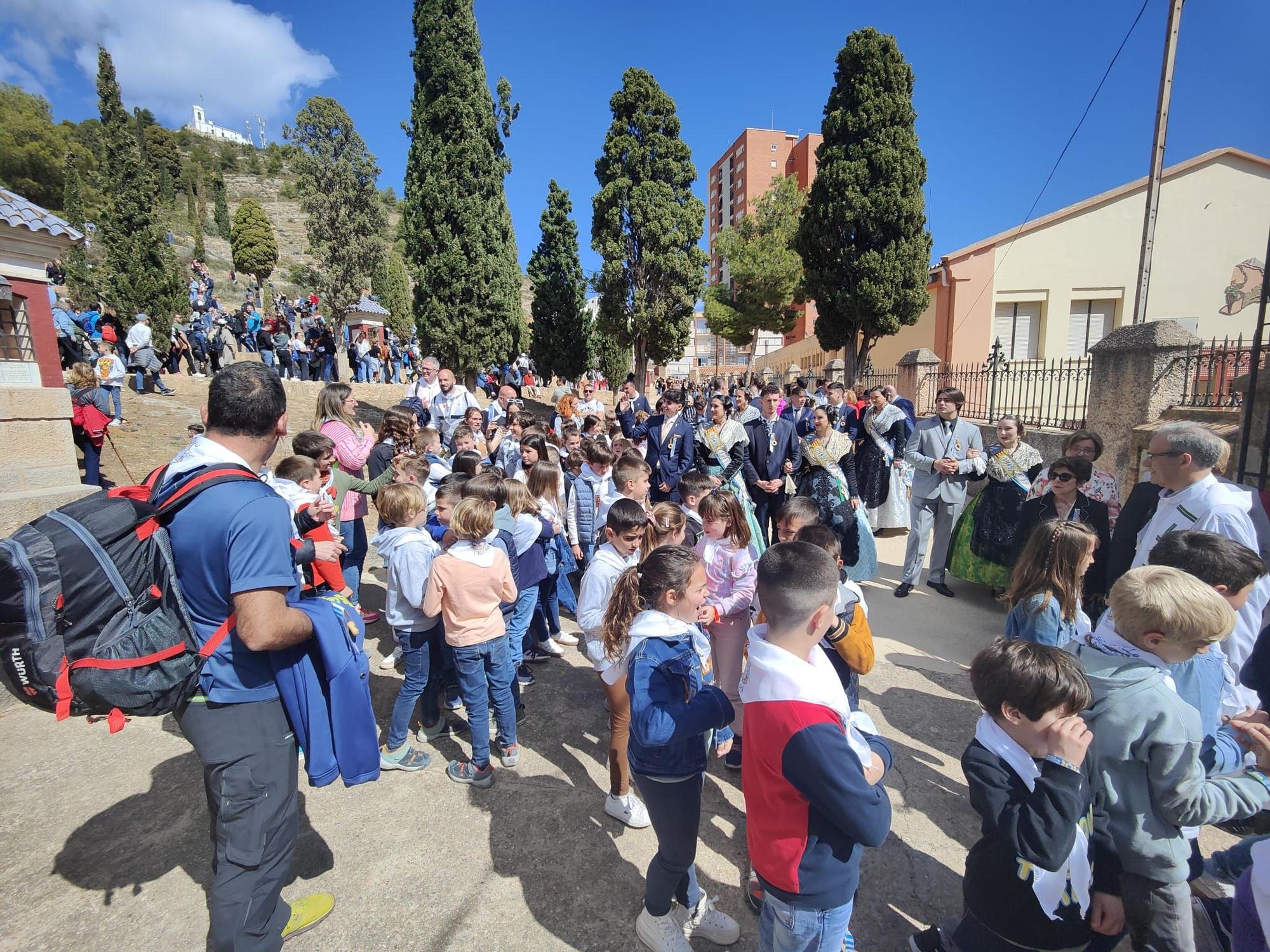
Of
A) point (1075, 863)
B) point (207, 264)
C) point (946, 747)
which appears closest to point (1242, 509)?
point (946, 747)

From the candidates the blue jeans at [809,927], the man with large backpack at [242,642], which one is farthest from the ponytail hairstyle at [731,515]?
the man with large backpack at [242,642]

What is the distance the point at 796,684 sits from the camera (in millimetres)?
1546

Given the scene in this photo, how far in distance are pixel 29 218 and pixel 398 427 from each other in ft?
11.3

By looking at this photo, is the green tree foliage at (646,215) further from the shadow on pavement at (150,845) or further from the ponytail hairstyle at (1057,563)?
the shadow on pavement at (150,845)

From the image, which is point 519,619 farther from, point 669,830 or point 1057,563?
point 1057,563

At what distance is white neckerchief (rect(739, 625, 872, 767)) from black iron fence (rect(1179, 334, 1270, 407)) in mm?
5862

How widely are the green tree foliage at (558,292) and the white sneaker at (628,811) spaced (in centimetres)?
1777

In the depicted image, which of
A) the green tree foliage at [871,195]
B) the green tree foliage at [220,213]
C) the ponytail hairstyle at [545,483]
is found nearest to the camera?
the ponytail hairstyle at [545,483]

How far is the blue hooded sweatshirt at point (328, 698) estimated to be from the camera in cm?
191

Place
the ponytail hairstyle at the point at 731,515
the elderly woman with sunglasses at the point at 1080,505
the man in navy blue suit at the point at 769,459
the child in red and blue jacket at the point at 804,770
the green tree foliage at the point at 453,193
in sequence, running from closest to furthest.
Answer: the child in red and blue jacket at the point at 804,770, the ponytail hairstyle at the point at 731,515, the elderly woman with sunglasses at the point at 1080,505, the man in navy blue suit at the point at 769,459, the green tree foliage at the point at 453,193

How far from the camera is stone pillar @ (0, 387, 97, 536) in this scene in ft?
13.0

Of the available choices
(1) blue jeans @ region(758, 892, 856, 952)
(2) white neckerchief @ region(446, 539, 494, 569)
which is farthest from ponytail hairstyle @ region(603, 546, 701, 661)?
(2) white neckerchief @ region(446, 539, 494, 569)

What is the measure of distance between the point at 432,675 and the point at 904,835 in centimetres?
263

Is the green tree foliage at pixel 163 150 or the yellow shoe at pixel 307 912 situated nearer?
the yellow shoe at pixel 307 912
